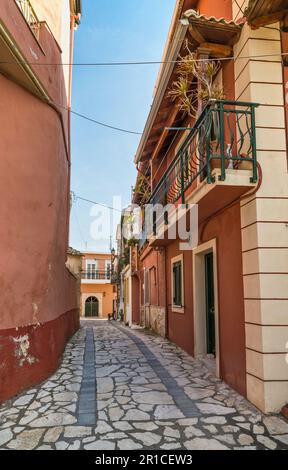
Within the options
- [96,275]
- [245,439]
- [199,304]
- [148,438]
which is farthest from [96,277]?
[245,439]

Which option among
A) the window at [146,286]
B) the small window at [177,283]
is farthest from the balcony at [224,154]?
the window at [146,286]

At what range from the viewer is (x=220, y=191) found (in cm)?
489

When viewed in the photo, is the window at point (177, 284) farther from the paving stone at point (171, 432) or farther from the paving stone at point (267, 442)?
the paving stone at point (267, 442)

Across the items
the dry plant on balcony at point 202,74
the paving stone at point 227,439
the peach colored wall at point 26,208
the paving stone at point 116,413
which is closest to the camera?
the paving stone at point 227,439

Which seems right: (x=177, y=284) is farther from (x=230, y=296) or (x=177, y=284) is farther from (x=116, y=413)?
(x=116, y=413)

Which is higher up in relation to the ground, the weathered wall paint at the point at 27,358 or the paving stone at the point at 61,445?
the weathered wall paint at the point at 27,358

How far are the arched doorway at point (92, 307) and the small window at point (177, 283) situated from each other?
28597mm

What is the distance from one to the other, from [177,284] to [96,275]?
1154 inches

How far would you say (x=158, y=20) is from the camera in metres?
9.11

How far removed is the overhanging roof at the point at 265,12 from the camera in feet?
15.2

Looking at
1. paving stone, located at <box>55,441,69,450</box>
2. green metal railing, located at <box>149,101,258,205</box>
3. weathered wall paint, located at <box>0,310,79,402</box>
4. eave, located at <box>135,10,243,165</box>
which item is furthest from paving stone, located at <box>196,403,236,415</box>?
eave, located at <box>135,10,243,165</box>

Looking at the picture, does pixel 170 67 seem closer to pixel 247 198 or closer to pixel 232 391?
pixel 247 198
